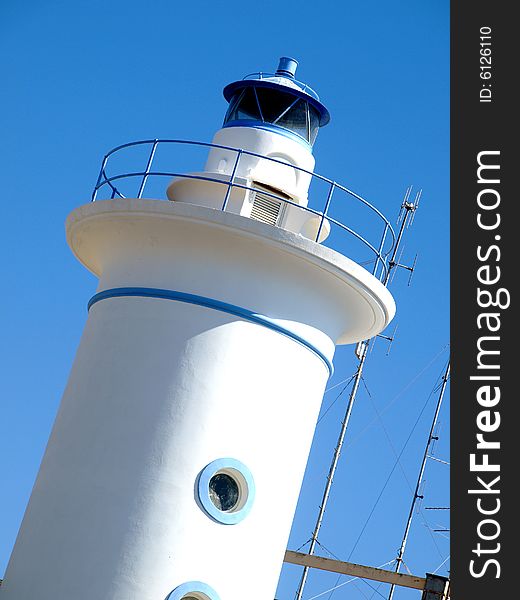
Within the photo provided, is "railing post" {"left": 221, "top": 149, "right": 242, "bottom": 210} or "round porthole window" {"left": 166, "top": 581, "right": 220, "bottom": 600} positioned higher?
"railing post" {"left": 221, "top": 149, "right": 242, "bottom": 210}

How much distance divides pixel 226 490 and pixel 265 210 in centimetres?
350

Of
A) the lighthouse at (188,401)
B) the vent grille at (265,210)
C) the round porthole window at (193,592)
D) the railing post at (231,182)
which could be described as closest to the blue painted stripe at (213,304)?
the lighthouse at (188,401)

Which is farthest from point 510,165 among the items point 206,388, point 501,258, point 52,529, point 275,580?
point 52,529

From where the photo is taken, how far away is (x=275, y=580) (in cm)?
1306

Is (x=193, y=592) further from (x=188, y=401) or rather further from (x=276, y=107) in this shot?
(x=276, y=107)

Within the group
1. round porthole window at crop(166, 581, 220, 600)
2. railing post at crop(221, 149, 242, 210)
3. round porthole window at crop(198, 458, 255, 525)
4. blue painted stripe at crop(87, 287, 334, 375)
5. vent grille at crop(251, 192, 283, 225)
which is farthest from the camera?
vent grille at crop(251, 192, 283, 225)

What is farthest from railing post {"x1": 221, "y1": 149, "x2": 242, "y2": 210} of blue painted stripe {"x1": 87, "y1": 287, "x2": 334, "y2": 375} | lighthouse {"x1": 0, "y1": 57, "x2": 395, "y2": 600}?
blue painted stripe {"x1": 87, "y1": 287, "x2": 334, "y2": 375}

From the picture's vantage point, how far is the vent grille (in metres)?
14.0

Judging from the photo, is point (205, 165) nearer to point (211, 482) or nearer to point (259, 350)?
point (259, 350)

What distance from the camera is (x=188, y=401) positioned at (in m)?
12.5

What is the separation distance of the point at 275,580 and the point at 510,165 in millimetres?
5303

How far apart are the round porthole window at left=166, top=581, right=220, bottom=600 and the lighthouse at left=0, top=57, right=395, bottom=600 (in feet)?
0.05

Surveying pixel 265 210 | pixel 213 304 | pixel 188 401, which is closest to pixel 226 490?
pixel 188 401

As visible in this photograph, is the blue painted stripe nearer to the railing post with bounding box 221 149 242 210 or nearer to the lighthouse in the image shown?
the lighthouse
